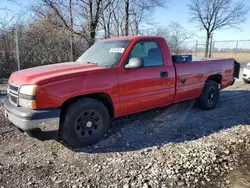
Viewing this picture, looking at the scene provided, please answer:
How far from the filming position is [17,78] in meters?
3.67

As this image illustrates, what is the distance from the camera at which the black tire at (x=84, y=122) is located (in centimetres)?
357

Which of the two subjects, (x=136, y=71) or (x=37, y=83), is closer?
(x=37, y=83)

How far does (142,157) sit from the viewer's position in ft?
11.5

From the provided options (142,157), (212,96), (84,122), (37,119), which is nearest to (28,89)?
(37,119)

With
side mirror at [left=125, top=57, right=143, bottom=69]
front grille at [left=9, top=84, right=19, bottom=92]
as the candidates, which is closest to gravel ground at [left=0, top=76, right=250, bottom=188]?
front grille at [left=9, top=84, right=19, bottom=92]

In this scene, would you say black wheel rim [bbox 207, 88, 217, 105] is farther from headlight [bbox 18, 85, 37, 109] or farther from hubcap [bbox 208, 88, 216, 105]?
headlight [bbox 18, 85, 37, 109]

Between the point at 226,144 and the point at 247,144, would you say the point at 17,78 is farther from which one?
the point at 247,144

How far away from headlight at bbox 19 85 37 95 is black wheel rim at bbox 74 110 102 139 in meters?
0.81

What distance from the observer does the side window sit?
4336 millimetres

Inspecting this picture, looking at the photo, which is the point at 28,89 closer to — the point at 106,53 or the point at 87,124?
the point at 87,124

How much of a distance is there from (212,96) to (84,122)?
369 centimetres

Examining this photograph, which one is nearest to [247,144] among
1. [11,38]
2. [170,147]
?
[170,147]

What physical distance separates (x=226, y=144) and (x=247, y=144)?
388 millimetres

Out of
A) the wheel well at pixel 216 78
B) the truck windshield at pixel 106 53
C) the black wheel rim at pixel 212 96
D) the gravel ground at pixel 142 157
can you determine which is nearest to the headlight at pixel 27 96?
the gravel ground at pixel 142 157
